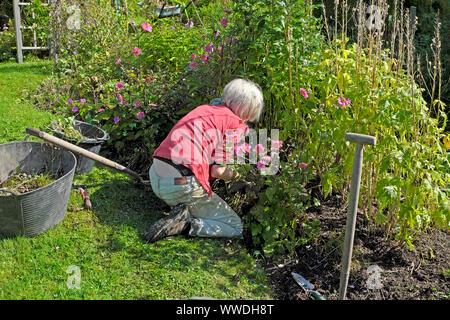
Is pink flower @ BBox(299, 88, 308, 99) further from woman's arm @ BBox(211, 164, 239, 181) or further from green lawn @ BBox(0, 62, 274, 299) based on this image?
green lawn @ BBox(0, 62, 274, 299)

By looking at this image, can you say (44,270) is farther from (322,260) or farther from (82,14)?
(82,14)

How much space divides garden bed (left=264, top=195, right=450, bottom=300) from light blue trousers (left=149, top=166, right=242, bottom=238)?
0.42 metres

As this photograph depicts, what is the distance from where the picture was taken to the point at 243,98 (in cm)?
310

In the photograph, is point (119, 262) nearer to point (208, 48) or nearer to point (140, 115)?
point (140, 115)

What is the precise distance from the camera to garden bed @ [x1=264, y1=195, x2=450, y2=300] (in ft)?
8.69

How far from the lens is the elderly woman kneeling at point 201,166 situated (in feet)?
9.87

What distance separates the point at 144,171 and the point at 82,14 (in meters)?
3.36

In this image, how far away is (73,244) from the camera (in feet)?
9.46

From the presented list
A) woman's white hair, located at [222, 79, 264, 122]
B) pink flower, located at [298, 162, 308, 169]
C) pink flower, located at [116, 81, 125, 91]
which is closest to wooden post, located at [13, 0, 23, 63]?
pink flower, located at [116, 81, 125, 91]

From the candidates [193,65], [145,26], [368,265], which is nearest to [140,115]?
[193,65]

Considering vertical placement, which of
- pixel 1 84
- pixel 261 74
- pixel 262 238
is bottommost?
pixel 262 238

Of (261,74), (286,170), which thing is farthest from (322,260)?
(261,74)

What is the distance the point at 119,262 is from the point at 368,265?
1.61 m

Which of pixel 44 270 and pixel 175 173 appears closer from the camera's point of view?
pixel 44 270
